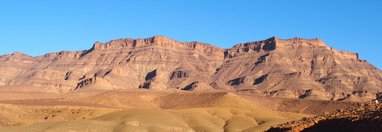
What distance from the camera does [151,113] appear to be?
8969 centimetres

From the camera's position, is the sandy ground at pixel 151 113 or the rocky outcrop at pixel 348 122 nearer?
the rocky outcrop at pixel 348 122

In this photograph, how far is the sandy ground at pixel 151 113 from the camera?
71.8 m

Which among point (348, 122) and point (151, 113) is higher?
point (151, 113)

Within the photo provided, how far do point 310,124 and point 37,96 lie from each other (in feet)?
551

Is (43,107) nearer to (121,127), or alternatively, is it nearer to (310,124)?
(121,127)

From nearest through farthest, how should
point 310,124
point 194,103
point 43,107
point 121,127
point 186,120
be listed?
point 310,124 < point 121,127 < point 186,120 < point 43,107 < point 194,103

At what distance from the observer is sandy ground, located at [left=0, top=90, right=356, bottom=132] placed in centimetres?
7175

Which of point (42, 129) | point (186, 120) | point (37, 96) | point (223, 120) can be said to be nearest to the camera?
point (42, 129)

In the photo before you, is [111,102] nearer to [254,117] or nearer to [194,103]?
[194,103]

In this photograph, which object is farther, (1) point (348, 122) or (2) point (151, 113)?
(2) point (151, 113)

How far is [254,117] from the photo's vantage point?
10919 centimetres

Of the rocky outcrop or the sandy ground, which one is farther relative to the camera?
the sandy ground

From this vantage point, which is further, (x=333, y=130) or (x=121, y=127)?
(x=121, y=127)

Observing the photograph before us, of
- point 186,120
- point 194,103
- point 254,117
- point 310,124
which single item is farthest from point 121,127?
point 194,103
